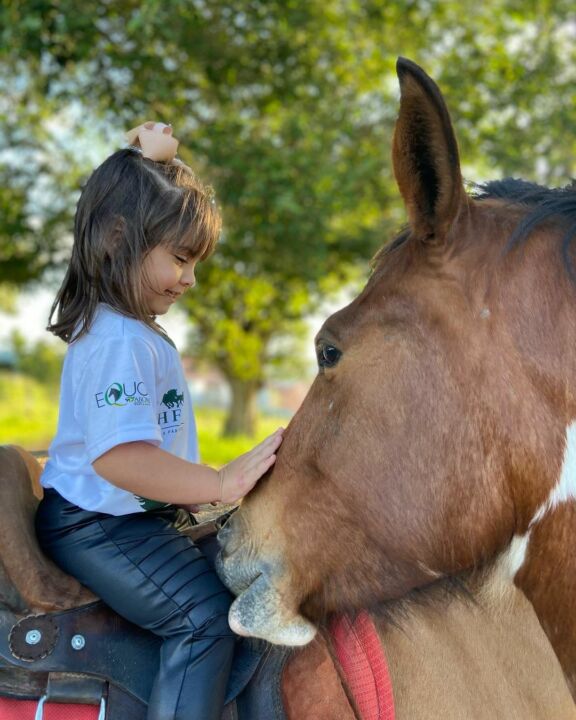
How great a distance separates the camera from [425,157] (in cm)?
153

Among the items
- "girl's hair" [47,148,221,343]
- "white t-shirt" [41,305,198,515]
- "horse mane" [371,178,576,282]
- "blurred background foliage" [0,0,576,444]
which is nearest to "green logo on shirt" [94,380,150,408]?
"white t-shirt" [41,305,198,515]

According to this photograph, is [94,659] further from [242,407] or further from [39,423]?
[39,423]

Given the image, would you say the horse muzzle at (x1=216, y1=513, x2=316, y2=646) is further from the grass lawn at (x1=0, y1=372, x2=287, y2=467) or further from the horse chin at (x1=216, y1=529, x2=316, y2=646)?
the grass lawn at (x1=0, y1=372, x2=287, y2=467)

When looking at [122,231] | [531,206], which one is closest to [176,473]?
[122,231]

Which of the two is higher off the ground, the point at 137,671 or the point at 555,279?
the point at 555,279

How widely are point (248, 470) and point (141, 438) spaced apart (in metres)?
0.26

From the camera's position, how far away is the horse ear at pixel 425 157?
1461 mm

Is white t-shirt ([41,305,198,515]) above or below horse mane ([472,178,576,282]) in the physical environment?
below

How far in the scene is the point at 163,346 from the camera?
1991 mm

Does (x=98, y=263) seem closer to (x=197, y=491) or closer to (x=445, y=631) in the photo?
(x=197, y=491)

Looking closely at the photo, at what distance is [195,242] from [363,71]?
33.8 ft

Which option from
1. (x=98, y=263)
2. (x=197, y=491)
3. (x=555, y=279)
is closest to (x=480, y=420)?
(x=555, y=279)

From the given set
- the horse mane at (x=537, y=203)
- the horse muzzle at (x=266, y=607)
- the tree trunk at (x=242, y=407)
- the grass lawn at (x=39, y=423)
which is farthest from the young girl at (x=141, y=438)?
the tree trunk at (x=242, y=407)

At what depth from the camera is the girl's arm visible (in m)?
1.76
